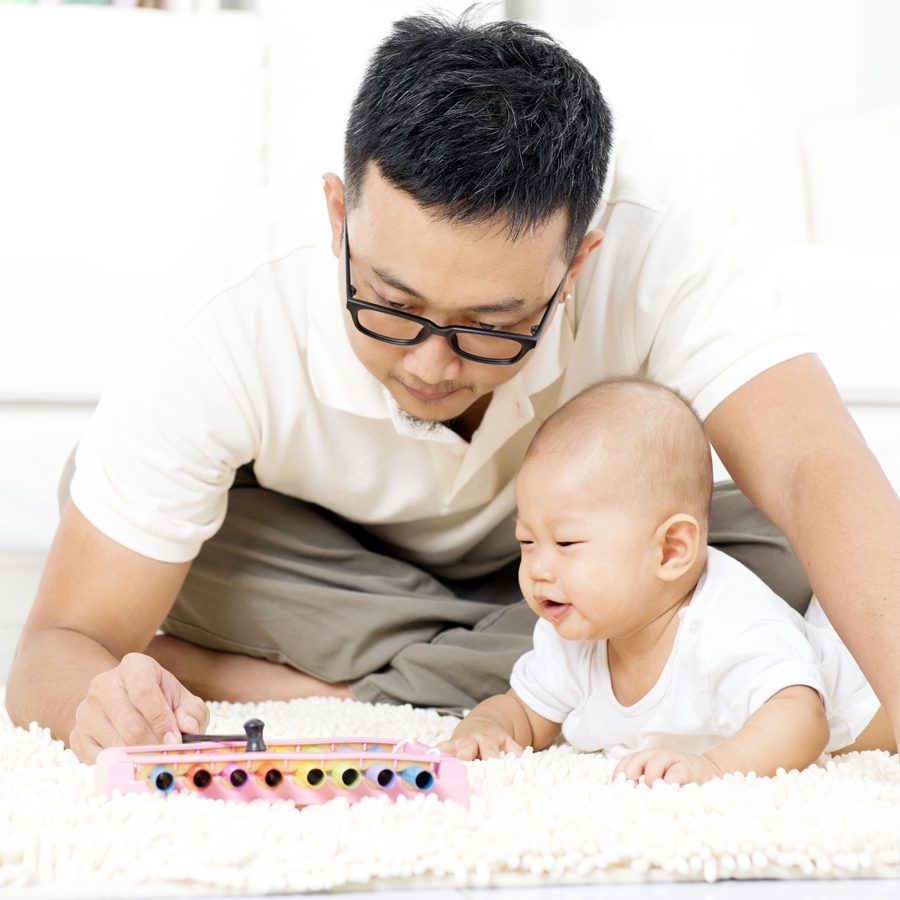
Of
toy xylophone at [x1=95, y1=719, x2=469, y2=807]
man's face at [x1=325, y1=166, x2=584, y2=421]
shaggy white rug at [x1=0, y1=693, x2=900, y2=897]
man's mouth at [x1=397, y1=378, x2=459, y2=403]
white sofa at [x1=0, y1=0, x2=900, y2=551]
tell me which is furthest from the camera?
white sofa at [x1=0, y1=0, x2=900, y2=551]

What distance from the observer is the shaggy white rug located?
2.47ft

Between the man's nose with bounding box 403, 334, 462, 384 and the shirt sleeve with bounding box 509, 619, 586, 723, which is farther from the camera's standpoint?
the shirt sleeve with bounding box 509, 619, 586, 723

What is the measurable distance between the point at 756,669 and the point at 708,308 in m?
0.43

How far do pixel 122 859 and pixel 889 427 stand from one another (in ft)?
5.05

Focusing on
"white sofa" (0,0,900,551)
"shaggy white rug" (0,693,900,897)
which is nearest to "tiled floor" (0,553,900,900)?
"shaggy white rug" (0,693,900,897)

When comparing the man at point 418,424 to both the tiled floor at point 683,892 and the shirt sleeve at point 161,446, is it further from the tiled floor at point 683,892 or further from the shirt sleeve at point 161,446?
the tiled floor at point 683,892

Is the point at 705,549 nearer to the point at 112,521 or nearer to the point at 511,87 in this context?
the point at 511,87

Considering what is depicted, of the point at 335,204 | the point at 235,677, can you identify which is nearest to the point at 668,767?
the point at 335,204

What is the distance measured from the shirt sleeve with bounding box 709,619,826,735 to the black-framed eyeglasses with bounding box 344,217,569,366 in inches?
13.4

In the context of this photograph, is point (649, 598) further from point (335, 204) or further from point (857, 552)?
point (335, 204)

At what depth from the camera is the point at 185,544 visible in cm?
136

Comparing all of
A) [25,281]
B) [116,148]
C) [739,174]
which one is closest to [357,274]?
[25,281]

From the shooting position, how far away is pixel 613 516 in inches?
45.9

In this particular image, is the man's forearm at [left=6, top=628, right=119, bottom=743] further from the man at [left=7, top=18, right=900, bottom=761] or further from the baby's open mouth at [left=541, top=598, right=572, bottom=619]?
the baby's open mouth at [left=541, top=598, right=572, bottom=619]
